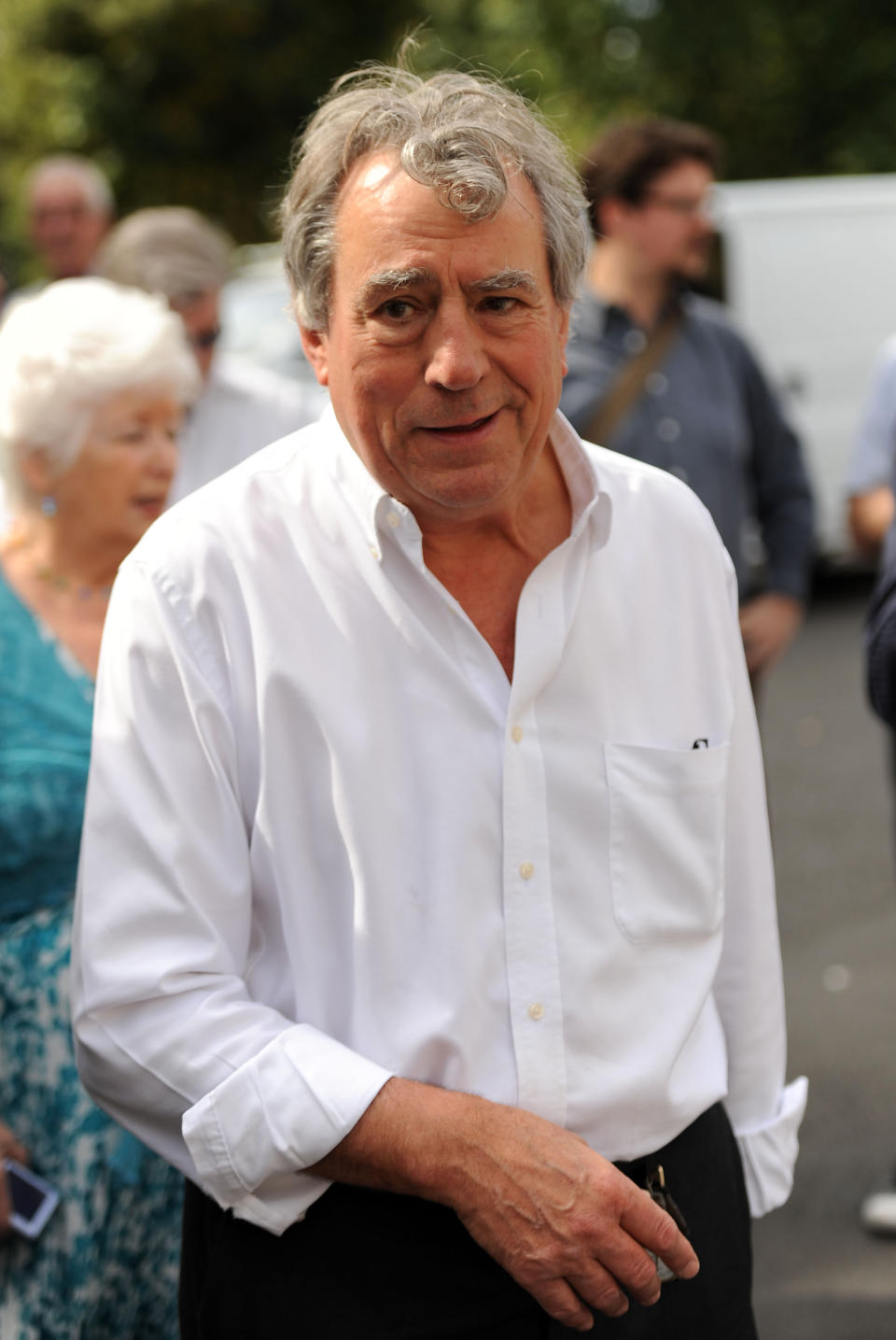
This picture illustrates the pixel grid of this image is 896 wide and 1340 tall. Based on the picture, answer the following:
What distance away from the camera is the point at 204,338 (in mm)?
4184

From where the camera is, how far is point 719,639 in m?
1.87

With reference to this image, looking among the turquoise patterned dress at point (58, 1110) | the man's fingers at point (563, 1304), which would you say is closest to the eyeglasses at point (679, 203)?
the turquoise patterned dress at point (58, 1110)

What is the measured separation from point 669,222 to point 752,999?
2.56 m

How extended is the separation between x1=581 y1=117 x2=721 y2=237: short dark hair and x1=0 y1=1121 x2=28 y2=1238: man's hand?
8.90 feet

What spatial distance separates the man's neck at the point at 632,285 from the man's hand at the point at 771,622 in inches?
31.0

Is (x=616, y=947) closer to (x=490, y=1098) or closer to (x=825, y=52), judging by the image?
(x=490, y=1098)

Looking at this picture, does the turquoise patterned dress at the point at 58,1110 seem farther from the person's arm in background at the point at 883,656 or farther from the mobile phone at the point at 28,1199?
the person's arm in background at the point at 883,656

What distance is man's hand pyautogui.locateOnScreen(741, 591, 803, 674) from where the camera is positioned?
4.00 metres

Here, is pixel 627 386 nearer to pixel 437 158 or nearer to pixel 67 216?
pixel 437 158

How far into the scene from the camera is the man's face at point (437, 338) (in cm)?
158

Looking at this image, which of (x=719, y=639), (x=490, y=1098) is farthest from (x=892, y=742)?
(x=490, y=1098)

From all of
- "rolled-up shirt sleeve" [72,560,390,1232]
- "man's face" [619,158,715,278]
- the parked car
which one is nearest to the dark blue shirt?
"man's face" [619,158,715,278]

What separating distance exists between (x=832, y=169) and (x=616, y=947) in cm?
1967

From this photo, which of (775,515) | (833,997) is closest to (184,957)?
(775,515)
